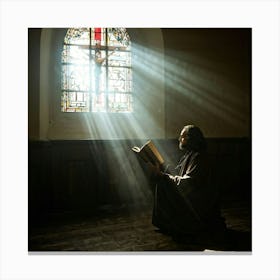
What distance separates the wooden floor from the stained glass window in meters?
1.47

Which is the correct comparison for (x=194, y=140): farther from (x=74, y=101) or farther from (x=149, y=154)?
(x=74, y=101)

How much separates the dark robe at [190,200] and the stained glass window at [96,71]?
140 cm

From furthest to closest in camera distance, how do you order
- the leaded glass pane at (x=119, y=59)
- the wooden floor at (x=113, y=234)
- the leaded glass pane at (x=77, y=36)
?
1. the leaded glass pane at (x=119, y=59)
2. the leaded glass pane at (x=77, y=36)
3. the wooden floor at (x=113, y=234)

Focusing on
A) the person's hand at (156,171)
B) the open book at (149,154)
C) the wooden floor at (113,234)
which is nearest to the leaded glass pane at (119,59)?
the open book at (149,154)

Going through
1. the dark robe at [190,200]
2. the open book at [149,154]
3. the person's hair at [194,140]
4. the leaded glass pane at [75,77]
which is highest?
the leaded glass pane at [75,77]

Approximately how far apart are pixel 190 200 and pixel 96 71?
83.0 inches

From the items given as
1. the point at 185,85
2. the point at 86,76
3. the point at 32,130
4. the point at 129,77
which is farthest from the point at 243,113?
the point at 32,130

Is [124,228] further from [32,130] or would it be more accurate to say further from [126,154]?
[32,130]

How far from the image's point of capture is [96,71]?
4.12m

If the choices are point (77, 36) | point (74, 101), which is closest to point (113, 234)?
point (74, 101)

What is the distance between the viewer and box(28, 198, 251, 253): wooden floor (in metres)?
3.29

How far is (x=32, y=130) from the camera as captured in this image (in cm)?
393

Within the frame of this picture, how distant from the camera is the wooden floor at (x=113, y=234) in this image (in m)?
3.29

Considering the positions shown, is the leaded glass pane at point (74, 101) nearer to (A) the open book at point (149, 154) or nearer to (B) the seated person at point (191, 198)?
(A) the open book at point (149, 154)
